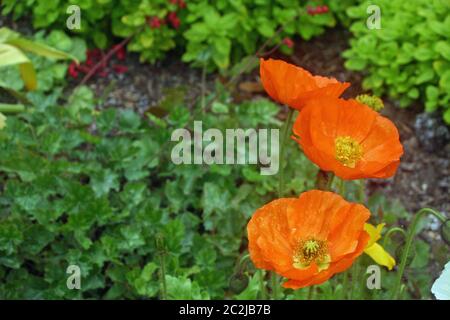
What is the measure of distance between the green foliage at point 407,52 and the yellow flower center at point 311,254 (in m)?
1.71

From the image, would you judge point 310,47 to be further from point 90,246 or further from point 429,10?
point 90,246

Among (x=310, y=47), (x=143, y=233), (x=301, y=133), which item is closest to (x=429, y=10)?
(x=310, y=47)

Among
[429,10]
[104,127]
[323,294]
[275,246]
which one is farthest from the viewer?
[429,10]

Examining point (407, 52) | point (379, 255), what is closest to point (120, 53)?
point (407, 52)

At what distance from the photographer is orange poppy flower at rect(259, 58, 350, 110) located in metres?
1.75

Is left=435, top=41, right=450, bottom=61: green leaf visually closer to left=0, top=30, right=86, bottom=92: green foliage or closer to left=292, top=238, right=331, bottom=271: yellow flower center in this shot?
left=0, top=30, right=86, bottom=92: green foliage

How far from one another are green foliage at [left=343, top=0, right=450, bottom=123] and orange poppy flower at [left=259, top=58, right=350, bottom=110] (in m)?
1.60

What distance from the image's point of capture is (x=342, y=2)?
3.79 meters

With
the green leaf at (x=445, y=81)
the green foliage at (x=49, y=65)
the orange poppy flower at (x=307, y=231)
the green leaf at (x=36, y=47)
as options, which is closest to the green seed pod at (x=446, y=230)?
the orange poppy flower at (x=307, y=231)

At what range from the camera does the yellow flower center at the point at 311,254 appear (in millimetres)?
1682

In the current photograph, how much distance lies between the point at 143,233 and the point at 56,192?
1.01 feet

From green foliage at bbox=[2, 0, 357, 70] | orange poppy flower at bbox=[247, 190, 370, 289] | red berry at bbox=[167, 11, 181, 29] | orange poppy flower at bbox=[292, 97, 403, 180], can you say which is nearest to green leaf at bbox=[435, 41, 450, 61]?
green foliage at bbox=[2, 0, 357, 70]

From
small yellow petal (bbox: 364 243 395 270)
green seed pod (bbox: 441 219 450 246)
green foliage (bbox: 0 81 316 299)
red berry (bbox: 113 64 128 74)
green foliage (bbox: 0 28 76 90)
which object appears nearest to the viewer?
green seed pod (bbox: 441 219 450 246)

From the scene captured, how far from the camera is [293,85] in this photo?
177 cm
